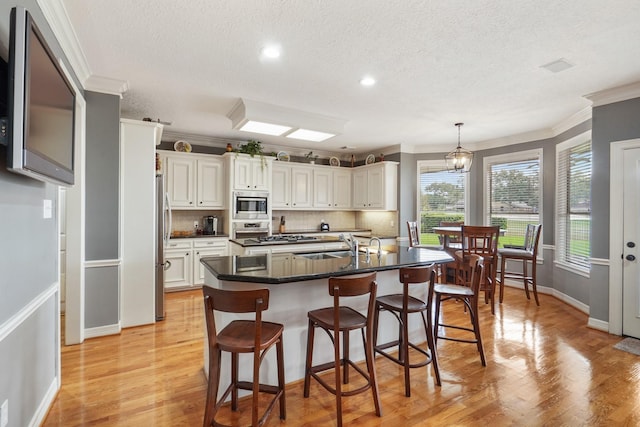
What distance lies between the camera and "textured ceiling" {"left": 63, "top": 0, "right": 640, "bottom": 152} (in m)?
2.10

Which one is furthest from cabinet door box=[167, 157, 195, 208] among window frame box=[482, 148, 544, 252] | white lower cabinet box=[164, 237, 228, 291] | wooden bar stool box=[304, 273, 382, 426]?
window frame box=[482, 148, 544, 252]

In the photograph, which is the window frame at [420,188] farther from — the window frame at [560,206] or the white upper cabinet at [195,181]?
the white upper cabinet at [195,181]

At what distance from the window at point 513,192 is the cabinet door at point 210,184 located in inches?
194

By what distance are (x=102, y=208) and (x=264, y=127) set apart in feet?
6.86

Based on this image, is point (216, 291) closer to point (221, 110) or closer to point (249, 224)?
point (221, 110)

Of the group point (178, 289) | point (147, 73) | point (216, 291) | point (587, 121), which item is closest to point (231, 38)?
point (147, 73)

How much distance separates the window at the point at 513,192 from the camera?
5.28m

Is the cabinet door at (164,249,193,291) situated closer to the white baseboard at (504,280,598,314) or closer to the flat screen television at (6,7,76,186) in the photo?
the flat screen television at (6,7,76,186)

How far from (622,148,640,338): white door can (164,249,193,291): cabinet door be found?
5656mm

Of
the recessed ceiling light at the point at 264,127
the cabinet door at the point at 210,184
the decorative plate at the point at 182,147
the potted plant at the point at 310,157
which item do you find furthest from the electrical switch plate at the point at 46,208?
the potted plant at the point at 310,157

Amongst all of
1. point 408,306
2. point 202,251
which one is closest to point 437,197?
point 408,306

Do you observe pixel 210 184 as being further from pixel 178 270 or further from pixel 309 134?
pixel 309 134

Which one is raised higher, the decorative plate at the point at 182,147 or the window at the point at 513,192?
the decorative plate at the point at 182,147

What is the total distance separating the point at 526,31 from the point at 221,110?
338 cm
